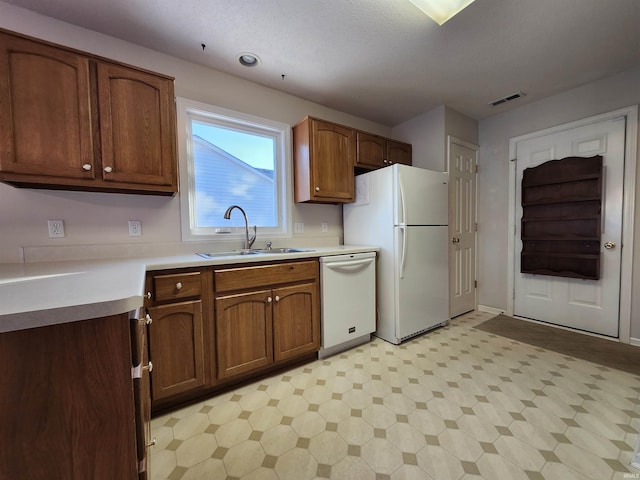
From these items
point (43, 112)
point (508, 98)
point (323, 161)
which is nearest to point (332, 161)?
point (323, 161)

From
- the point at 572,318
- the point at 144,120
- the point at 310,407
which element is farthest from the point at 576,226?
the point at 144,120

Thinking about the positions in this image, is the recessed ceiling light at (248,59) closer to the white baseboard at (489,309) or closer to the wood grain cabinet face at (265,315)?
the wood grain cabinet face at (265,315)

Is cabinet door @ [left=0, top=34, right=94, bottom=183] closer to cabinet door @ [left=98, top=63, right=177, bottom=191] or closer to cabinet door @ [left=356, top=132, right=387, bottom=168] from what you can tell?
cabinet door @ [left=98, top=63, right=177, bottom=191]

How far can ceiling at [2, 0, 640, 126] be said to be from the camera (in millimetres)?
1586

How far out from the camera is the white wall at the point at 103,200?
1.54 m

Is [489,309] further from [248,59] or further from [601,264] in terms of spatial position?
[248,59]

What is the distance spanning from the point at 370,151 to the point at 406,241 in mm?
1091

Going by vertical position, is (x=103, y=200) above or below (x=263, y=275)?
above

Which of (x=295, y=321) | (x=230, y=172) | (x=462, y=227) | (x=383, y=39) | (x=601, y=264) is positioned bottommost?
(x=295, y=321)

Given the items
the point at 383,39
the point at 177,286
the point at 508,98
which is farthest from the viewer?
the point at 508,98

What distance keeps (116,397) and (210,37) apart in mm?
2190

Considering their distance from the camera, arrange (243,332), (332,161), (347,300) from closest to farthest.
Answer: (243,332) < (347,300) < (332,161)

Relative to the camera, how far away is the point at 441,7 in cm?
166

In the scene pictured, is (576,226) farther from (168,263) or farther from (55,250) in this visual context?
(55,250)
